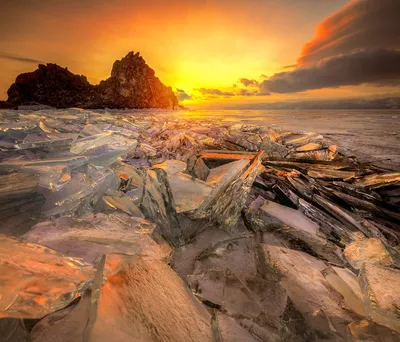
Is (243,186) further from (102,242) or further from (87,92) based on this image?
(87,92)

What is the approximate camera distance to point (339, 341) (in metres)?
0.70

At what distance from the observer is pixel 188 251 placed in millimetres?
1233

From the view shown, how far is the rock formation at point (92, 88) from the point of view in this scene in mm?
57469

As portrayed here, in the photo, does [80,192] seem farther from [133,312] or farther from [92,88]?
[92,88]

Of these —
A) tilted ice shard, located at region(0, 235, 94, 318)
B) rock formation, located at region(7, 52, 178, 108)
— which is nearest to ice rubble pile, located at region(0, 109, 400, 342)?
tilted ice shard, located at region(0, 235, 94, 318)

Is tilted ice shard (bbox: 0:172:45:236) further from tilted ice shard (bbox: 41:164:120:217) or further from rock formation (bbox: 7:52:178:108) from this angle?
rock formation (bbox: 7:52:178:108)

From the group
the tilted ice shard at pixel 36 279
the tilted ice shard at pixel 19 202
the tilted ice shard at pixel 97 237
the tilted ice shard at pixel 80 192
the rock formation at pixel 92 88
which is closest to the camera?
the tilted ice shard at pixel 36 279

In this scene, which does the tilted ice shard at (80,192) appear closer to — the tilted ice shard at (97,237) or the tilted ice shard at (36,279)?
the tilted ice shard at (97,237)

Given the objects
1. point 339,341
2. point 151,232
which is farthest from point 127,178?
point 339,341

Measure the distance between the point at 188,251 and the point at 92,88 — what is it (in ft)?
253

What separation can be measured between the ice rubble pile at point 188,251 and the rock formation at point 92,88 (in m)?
58.3

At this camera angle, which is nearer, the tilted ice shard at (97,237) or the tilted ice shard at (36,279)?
the tilted ice shard at (36,279)

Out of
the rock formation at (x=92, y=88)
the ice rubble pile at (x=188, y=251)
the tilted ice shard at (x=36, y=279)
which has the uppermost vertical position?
the rock formation at (x=92, y=88)

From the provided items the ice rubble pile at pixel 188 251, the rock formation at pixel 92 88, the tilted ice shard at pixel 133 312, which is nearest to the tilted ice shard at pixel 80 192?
the ice rubble pile at pixel 188 251
